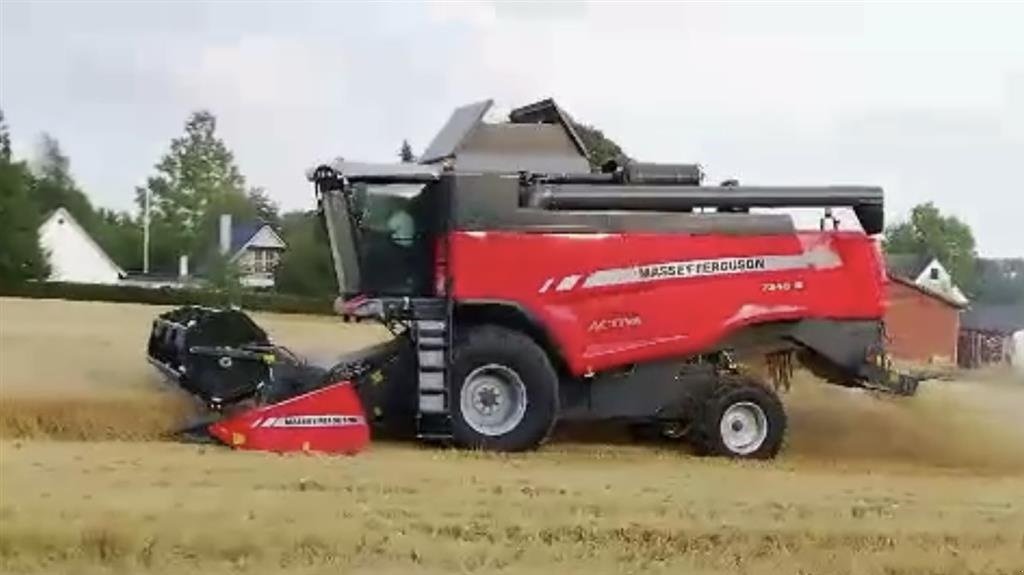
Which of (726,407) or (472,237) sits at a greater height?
(472,237)

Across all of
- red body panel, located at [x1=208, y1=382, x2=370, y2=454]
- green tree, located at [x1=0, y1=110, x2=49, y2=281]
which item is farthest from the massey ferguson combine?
green tree, located at [x1=0, y1=110, x2=49, y2=281]

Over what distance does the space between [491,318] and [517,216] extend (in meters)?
0.91

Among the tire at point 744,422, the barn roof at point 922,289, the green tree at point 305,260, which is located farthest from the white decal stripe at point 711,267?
the green tree at point 305,260

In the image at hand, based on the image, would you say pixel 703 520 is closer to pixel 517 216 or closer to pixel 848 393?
pixel 517 216

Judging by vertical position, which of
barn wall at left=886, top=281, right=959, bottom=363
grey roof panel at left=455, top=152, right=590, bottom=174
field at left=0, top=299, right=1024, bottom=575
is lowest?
field at left=0, top=299, right=1024, bottom=575

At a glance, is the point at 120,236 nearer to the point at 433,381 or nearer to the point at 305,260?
the point at 305,260

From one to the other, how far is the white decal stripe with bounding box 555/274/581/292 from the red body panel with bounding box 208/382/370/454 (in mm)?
2007

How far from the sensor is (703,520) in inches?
372

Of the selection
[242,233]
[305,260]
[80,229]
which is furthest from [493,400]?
[80,229]

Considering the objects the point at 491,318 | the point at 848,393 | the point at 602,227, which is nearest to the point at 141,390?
the point at 491,318

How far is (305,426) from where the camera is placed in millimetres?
13531

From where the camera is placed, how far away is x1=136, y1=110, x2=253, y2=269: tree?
33.8m

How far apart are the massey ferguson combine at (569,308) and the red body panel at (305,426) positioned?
12 centimetres

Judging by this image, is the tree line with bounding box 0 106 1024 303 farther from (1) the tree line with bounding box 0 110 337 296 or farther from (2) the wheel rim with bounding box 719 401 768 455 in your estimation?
(2) the wheel rim with bounding box 719 401 768 455
